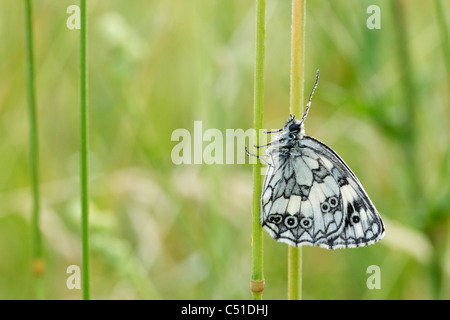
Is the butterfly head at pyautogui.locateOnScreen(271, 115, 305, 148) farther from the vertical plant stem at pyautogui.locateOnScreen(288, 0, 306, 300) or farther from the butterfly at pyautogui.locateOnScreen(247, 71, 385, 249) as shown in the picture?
the vertical plant stem at pyautogui.locateOnScreen(288, 0, 306, 300)

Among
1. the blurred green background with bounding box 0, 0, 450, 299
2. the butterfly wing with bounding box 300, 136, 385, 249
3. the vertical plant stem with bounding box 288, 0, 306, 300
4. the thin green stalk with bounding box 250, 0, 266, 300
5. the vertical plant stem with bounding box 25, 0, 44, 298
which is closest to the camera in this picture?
the thin green stalk with bounding box 250, 0, 266, 300

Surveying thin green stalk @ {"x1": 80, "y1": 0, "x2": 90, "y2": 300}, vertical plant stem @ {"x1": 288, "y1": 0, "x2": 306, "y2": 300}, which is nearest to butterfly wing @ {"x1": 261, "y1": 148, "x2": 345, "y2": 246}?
vertical plant stem @ {"x1": 288, "y1": 0, "x2": 306, "y2": 300}

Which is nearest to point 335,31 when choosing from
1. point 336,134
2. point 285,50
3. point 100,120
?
point 336,134

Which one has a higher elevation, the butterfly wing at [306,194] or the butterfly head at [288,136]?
the butterfly head at [288,136]

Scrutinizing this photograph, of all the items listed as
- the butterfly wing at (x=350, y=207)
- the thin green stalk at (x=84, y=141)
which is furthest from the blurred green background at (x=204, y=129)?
the thin green stalk at (x=84, y=141)

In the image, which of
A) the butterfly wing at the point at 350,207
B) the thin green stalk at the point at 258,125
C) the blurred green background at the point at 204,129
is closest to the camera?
the thin green stalk at the point at 258,125

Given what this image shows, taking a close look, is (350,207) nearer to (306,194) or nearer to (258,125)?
(306,194)

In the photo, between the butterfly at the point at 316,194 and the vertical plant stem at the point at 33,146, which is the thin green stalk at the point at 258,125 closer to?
the butterfly at the point at 316,194
